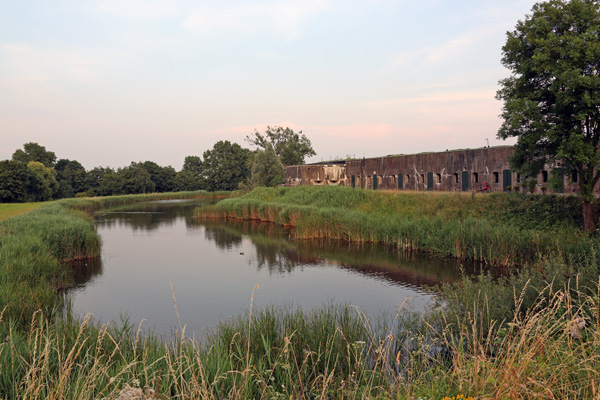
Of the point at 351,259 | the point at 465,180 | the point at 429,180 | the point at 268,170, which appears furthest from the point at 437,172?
the point at 268,170

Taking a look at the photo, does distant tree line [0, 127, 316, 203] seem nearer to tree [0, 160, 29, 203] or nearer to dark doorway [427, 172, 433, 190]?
tree [0, 160, 29, 203]

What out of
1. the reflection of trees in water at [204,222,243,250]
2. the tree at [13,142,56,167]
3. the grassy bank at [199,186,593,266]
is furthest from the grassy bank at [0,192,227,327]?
the tree at [13,142,56,167]

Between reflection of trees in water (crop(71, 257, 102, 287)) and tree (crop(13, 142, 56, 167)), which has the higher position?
tree (crop(13, 142, 56, 167))

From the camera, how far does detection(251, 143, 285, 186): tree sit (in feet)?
163

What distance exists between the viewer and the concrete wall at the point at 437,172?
25.0m

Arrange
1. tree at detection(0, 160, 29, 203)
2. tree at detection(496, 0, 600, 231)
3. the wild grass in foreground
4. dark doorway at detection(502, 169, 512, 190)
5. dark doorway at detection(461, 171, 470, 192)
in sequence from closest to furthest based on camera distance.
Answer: the wild grass in foreground
tree at detection(496, 0, 600, 231)
dark doorway at detection(502, 169, 512, 190)
dark doorway at detection(461, 171, 470, 192)
tree at detection(0, 160, 29, 203)

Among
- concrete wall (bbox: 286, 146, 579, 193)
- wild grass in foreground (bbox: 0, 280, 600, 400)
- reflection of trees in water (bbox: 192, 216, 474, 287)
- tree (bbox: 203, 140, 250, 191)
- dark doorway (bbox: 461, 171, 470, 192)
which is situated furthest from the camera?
tree (bbox: 203, 140, 250, 191)

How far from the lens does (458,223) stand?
58.6 feet

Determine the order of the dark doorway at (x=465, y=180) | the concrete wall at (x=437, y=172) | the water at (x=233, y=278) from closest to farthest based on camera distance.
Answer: the water at (x=233, y=278) → the concrete wall at (x=437, y=172) → the dark doorway at (x=465, y=180)

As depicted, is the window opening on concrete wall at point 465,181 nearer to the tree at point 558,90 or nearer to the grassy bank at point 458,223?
the grassy bank at point 458,223

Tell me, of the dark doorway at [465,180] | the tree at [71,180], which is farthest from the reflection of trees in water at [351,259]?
the tree at [71,180]

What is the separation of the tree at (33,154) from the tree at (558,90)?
90.6 metres

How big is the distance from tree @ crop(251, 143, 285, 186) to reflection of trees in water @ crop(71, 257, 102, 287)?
31759 mm

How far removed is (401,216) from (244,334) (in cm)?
1752
